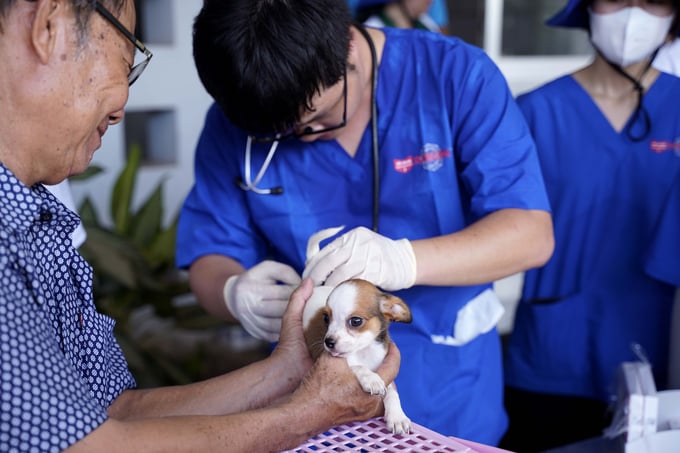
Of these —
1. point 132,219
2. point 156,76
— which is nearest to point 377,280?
point 132,219

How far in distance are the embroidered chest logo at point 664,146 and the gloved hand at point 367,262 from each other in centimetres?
93

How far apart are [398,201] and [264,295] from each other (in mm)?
323

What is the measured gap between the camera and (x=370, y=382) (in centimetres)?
111

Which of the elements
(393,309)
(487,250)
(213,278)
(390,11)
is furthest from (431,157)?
(390,11)

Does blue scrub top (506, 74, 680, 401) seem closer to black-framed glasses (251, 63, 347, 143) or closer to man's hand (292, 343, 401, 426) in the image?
black-framed glasses (251, 63, 347, 143)

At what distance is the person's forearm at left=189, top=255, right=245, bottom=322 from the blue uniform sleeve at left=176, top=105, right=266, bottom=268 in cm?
2

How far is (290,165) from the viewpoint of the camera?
158 cm

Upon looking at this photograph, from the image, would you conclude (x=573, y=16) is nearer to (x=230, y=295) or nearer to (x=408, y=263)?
(x=408, y=263)

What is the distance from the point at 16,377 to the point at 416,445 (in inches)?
21.6

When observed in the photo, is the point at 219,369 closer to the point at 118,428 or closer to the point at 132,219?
the point at 132,219

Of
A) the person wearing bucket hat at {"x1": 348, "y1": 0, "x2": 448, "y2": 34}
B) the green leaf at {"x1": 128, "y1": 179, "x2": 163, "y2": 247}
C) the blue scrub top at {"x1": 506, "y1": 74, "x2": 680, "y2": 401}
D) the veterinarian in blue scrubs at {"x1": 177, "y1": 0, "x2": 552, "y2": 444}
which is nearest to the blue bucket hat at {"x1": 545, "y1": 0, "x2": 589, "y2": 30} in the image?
the blue scrub top at {"x1": 506, "y1": 74, "x2": 680, "y2": 401}

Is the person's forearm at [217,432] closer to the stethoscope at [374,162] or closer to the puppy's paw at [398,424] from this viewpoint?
the puppy's paw at [398,424]

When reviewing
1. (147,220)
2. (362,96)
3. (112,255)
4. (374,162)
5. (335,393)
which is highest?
(362,96)

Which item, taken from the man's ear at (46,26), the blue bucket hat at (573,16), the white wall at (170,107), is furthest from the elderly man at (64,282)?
the white wall at (170,107)
